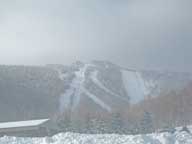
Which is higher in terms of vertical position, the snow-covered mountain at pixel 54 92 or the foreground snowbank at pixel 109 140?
the foreground snowbank at pixel 109 140

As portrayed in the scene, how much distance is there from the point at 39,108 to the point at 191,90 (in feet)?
184

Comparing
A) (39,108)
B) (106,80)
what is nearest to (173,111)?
(39,108)

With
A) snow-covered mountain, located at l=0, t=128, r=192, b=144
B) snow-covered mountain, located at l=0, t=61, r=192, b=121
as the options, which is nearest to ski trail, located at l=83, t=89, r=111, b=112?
snow-covered mountain, located at l=0, t=61, r=192, b=121

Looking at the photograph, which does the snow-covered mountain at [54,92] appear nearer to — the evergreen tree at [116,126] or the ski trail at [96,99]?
the ski trail at [96,99]

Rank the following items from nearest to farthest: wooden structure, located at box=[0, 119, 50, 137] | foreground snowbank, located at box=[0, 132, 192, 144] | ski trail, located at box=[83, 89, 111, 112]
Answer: foreground snowbank, located at box=[0, 132, 192, 144] → wooden structure, located at box=[0, 119, 50, 137] → ski trail, located at box=[83, 89, 111, 112]

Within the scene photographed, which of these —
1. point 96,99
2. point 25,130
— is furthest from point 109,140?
point 96,99

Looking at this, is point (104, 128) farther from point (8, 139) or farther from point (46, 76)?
point (46, 76)

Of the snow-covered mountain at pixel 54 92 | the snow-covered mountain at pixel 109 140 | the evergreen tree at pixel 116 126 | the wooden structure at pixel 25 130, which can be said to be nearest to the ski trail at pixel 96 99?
the snow-covered mountain at pixel 54 92

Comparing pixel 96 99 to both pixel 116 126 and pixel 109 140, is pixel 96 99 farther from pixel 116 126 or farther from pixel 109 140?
pixel 109 140

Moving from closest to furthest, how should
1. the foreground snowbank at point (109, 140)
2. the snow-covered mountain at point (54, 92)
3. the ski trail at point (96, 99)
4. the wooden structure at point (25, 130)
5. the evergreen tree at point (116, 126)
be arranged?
the foreground snowbank at point (109, 140) < the wooden structure at point (25, 130) < the evergreen tree at point (116, 126) < the snow-covered mountain at point (54, 92) < the ski trail at point (96, 99)

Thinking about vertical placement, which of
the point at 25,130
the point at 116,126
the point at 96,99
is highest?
the point at 25,130

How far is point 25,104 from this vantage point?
12812cm

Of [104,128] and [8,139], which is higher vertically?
[8,139]

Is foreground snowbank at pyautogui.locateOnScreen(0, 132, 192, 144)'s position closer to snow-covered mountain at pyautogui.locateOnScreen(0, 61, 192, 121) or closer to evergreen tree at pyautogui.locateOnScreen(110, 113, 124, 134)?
evergreen tree at pyautogui.locateOnScreen(110, 113, 124, 134)
